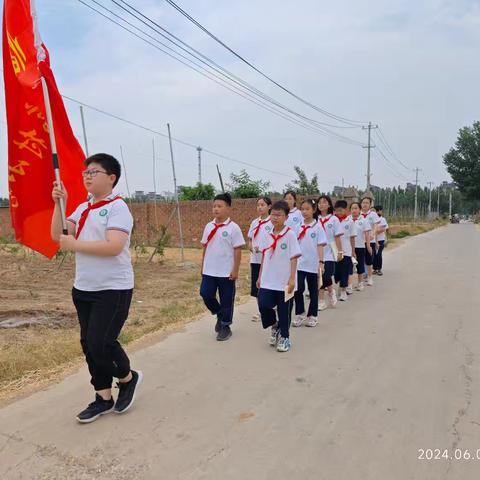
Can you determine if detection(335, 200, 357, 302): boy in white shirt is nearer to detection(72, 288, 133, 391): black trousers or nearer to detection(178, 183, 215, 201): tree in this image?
detection(72, 288, 133, 391): black trousers

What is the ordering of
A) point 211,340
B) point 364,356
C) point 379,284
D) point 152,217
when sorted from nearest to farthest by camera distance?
1. point 364,356
2. point 211,340
3. point 379,284
4. point 152,217

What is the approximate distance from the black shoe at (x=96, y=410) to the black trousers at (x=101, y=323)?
188 millimetres

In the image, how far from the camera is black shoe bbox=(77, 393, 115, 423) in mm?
3023

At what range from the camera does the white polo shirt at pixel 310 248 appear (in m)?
5.58

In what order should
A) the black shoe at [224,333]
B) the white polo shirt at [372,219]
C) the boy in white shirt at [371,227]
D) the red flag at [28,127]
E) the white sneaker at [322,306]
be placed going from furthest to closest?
the white polo shirt at [372,219], the boy in white shirt at [371,227], the white sneaker at [322,306], the black shoe at [224,333], the red flag at [28,127]

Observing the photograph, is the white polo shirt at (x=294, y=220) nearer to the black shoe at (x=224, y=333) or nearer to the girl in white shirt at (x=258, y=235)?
the girl in white shirt at (x=258, y=235)

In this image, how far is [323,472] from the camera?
248 centimetres

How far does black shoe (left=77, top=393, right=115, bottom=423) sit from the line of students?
1871mm

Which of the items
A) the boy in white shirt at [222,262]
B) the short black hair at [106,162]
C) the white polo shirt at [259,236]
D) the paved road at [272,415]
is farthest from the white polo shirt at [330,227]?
the short black hair at [106,162]

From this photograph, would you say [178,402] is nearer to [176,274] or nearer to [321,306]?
[321,306]

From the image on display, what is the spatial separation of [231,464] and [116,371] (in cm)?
101

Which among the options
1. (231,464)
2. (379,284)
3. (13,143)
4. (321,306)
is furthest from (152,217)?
(231,464)

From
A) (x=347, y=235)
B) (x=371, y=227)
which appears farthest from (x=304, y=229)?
(x=371, y=227)

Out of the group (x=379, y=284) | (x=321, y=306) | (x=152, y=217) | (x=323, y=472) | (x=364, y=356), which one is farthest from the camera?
(x=152, y=217)
